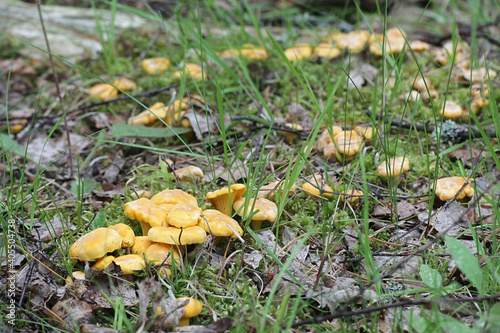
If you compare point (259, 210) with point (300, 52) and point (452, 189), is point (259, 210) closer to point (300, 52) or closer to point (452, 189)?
point (452, 189)

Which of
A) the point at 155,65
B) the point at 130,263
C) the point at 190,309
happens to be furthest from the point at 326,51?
the point at 190,309

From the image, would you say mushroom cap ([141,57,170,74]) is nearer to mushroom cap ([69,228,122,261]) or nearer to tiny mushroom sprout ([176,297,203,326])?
mushroom cap ([69,228,122,261])

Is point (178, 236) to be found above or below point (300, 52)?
below

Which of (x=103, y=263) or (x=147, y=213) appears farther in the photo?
(x=147, y=213)

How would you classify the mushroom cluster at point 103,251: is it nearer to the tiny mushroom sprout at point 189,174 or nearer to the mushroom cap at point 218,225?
the mushroom cap at point 218,225

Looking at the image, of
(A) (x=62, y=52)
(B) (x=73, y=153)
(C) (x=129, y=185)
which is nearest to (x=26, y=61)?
(A) (x=62, y=52)

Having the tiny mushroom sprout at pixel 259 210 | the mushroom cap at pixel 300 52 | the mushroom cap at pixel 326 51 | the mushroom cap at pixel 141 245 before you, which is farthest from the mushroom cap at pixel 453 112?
the mushroom cap at pixel 141 245

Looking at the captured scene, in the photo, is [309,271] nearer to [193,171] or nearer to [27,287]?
[193,171]
